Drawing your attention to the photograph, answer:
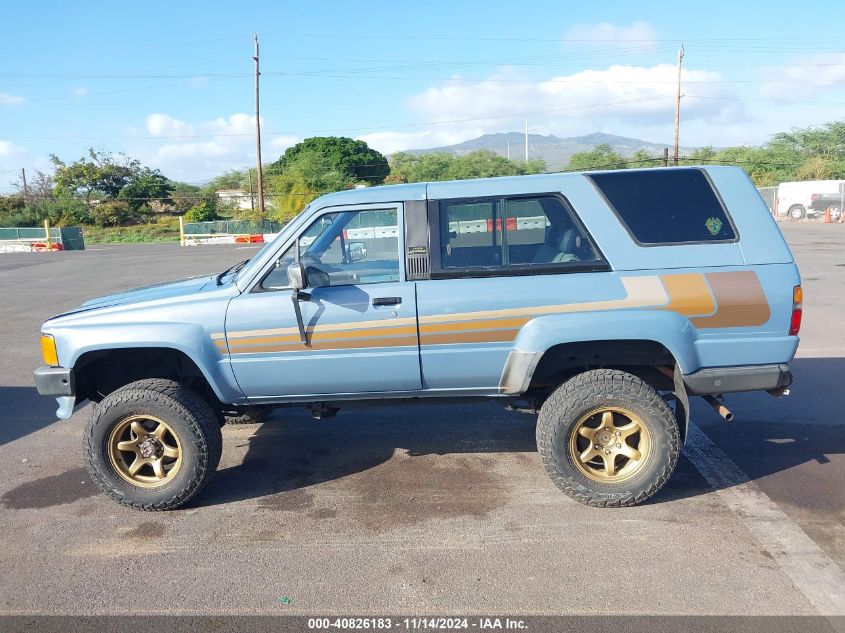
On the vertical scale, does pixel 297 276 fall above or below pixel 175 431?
above

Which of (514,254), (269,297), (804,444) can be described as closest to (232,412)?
(269,297)

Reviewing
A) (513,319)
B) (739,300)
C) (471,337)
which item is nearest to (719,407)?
(739,300)

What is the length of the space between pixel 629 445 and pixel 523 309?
1127mm

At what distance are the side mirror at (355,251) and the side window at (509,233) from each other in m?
0.61

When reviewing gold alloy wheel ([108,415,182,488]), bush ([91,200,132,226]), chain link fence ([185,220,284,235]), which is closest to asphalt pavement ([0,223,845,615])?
gold alloy wheel ([108,415,182,488])

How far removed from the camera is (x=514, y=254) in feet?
14.0

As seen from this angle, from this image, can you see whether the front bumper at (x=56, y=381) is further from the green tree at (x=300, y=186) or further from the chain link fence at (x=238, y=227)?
the green tree at (x=300, y=186)

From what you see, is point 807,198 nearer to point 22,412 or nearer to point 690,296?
point 690,296

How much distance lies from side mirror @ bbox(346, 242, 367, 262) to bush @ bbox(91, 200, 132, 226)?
57713 millimetres

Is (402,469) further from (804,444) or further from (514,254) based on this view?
(804,444)

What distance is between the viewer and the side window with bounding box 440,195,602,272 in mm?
4176

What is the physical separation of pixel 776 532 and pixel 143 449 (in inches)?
154

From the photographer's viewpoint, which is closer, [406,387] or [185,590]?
[185,590]

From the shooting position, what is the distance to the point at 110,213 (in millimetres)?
55625
